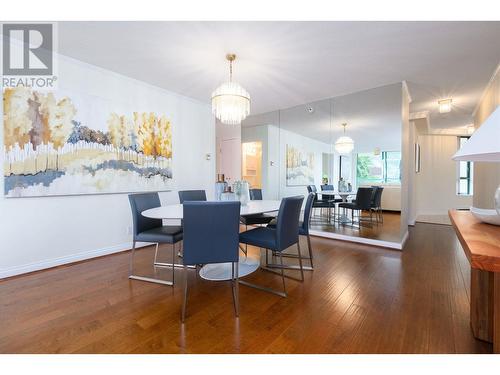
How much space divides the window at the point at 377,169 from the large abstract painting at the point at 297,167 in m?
1.07

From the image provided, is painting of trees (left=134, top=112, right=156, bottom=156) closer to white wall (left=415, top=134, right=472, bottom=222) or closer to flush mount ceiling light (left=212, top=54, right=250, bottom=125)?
flush mount ceiling light (left=212, top=54, right=250, bottom=125)

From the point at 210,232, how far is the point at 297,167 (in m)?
4.22

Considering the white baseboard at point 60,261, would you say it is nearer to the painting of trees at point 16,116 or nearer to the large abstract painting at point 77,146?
the large abstract painting at point 77,146

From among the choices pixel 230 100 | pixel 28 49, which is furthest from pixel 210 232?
pixel 28 49

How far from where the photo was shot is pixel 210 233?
5.79 feet

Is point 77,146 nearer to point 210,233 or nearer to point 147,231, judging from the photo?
point 147,231

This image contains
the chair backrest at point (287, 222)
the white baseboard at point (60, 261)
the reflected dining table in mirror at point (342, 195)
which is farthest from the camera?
the reflected dining table in mirror at point (342, 195)

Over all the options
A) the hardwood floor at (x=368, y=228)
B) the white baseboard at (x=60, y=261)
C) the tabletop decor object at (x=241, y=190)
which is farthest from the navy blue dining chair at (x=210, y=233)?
the hardwood floor at (x=368, y=228)

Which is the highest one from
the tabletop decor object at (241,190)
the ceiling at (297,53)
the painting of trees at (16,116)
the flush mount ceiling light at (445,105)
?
the ceiling at (297,53)

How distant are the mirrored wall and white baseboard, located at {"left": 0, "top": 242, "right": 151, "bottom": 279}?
10.8 ft

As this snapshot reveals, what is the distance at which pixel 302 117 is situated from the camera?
4.94 m

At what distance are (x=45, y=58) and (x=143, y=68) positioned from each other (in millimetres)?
1006

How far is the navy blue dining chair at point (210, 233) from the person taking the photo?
5.56 ft

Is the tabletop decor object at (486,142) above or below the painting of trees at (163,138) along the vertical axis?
below
